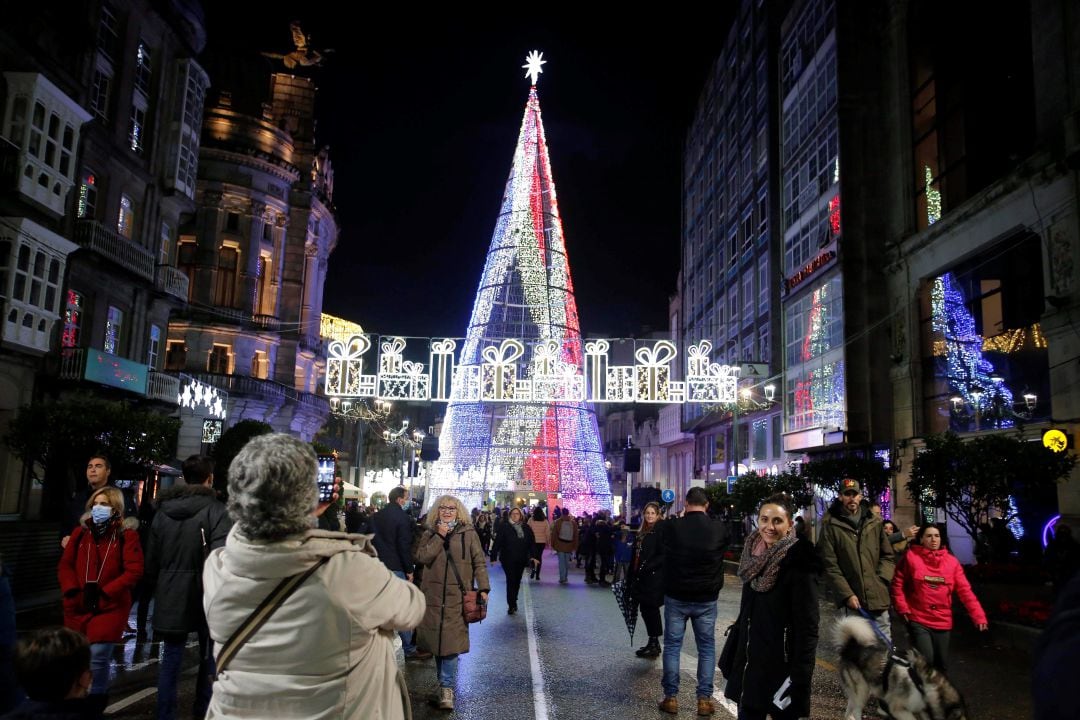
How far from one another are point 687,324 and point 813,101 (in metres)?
24.1

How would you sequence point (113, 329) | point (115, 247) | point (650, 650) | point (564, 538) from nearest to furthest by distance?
point (650, 650)
point (564, 538)
point (115, 247)
point (113, 329)

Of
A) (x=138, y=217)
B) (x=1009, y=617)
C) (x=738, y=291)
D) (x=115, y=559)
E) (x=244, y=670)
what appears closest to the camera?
(x=244, y=670)

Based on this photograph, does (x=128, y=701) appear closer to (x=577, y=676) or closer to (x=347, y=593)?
(x=577, y=676)

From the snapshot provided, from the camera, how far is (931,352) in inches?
984

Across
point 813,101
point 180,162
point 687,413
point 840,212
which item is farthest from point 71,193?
point 687,413

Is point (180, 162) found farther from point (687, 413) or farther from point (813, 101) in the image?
point (687, 413)

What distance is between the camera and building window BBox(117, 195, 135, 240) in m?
26.7

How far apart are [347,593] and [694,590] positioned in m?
5.39

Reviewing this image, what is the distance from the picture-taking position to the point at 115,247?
989 inches

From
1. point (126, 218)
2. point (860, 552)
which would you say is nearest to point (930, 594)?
point (860, 552)

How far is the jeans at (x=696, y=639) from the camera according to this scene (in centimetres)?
731

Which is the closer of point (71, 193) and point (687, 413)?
point (71, 193)

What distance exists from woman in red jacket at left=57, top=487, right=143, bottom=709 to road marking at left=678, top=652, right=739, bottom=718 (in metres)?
4.45

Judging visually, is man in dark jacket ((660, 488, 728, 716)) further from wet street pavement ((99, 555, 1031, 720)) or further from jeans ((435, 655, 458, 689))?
jeans ((435, 655, 458, 689))
